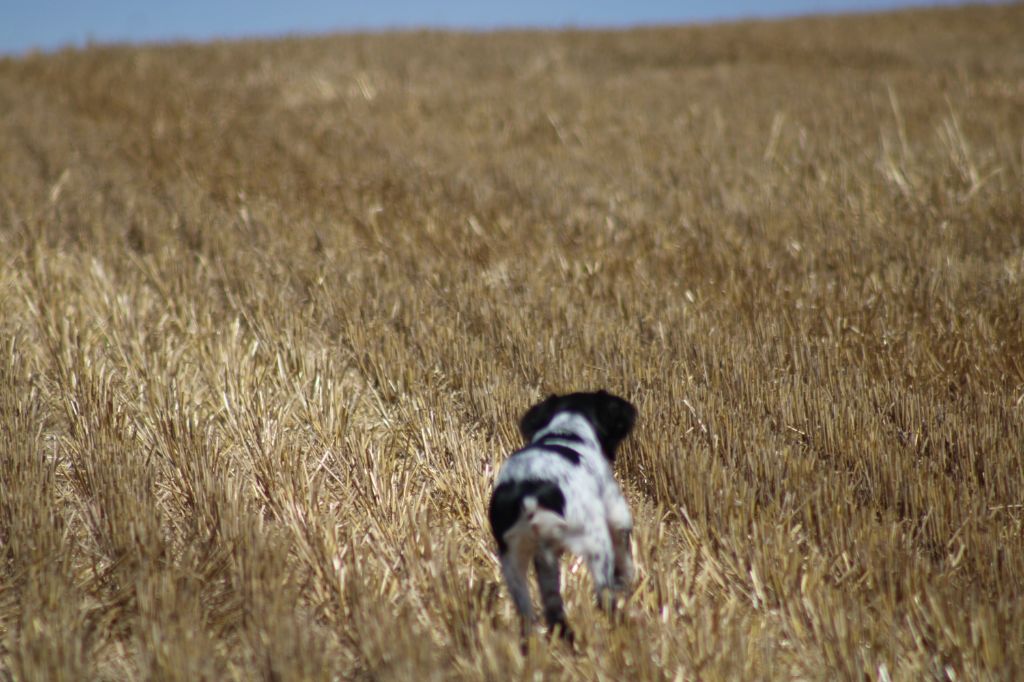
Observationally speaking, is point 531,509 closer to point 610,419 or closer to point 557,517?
point 557,517

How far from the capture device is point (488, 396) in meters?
3.50

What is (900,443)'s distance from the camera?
124 inches

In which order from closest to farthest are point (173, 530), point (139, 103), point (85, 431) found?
point (173, 530) < point (85, 431) < point (139, 103)

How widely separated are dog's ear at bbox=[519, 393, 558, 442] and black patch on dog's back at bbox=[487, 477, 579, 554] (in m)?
0.40

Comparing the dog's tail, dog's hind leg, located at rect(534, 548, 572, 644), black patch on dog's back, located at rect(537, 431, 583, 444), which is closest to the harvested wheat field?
dog's hind leg, located at rect(534, 548, 572, 644)

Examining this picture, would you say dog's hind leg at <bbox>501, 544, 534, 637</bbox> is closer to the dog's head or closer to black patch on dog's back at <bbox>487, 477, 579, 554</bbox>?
black patch on dog's back at <bbox>487, 477, 579, 554</bbox>

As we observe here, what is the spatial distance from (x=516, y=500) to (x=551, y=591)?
0.30 metres

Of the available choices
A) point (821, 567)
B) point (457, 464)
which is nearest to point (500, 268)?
point (457, 464)

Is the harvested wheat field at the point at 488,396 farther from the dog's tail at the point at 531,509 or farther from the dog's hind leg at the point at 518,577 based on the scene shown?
the dog's tail at the point at 531,509

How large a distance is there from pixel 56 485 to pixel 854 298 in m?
3.67

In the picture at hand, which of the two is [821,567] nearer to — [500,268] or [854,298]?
[854,298]

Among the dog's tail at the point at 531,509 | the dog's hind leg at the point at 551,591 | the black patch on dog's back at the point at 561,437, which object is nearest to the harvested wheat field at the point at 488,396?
the dog's hind leg at the point at 551,591

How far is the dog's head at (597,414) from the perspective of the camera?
236 cm

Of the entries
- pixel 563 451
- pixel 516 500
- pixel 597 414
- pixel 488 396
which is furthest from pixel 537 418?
pixel 488 396
